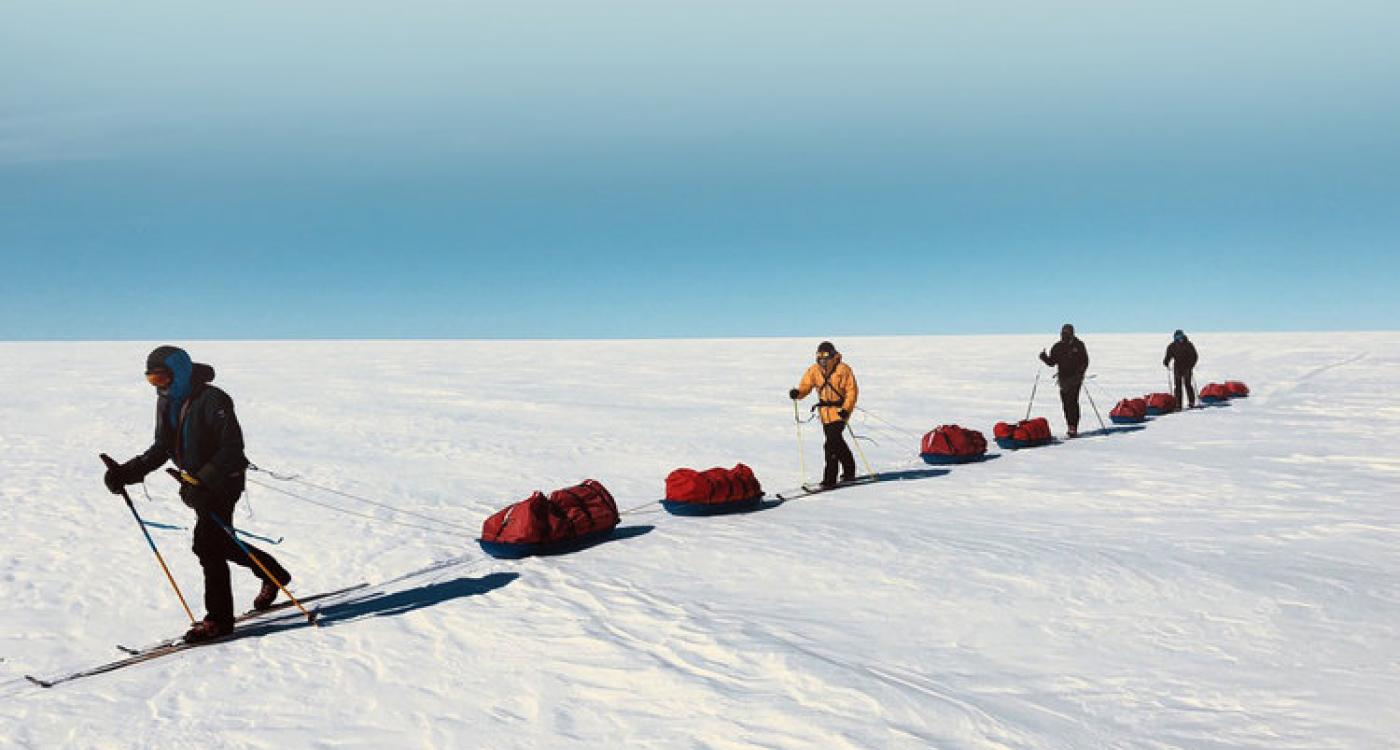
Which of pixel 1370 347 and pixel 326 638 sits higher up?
pixel 1370 347

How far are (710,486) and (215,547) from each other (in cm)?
484

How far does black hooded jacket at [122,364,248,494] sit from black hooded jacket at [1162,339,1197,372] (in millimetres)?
18666

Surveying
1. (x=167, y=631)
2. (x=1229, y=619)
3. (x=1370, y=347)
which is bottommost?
(x=167, y=631)

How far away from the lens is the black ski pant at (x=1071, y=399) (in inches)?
586

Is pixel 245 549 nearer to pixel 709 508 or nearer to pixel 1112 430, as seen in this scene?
pixel 709 508

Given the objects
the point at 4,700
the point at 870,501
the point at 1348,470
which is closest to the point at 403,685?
the point at 4,700

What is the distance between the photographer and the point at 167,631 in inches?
237

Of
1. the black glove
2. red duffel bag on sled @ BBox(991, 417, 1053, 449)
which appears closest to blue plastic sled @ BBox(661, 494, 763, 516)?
the black glove

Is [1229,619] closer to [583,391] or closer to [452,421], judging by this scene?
[452,421]

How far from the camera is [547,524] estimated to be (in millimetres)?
7336

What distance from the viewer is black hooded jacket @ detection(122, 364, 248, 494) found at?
5121 millimetres

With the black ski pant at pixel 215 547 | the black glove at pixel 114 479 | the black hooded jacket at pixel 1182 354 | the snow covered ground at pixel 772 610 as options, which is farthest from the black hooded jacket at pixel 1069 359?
the black glove at pixel 114 479

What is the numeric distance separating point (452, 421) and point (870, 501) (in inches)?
454

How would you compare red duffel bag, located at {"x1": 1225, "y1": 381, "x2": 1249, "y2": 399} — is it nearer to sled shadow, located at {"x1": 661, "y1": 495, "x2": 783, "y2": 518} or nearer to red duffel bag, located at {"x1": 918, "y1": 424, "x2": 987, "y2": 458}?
red duffel bag, located at {"x1": 918, "y1": 424, "x2": 987, "y2": 458}
